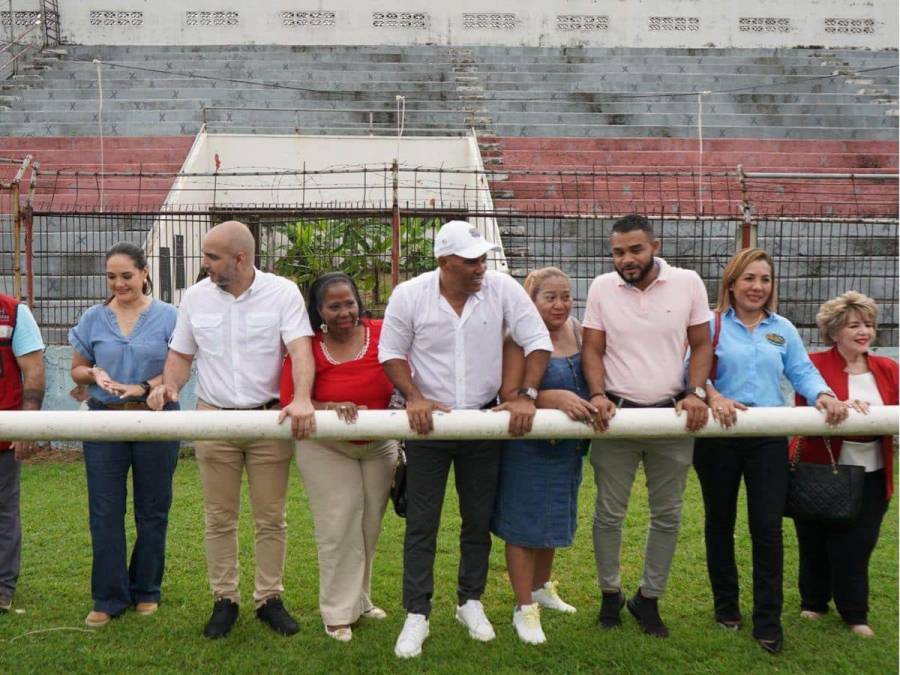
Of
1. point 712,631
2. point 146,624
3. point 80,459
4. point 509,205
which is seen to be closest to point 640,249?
point 712,631

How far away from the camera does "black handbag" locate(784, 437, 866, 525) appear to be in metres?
3.95

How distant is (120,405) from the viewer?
4.18m

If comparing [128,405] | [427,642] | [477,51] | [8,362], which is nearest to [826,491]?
[427,642]

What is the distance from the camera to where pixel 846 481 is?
3951 mm

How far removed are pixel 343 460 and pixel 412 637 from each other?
780mm

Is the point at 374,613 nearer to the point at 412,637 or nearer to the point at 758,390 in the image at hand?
the point at 412,637

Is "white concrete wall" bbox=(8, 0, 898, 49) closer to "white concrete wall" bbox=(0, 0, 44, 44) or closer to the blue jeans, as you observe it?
"white concrete wall" bbox=(0, 0, 44, 44)

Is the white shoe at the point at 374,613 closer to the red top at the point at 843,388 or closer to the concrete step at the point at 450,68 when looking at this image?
the red top at the point at 843,388

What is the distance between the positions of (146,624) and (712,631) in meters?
2.54

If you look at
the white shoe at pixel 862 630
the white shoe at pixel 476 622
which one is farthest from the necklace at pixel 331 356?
the white shoe at pixel 862 630

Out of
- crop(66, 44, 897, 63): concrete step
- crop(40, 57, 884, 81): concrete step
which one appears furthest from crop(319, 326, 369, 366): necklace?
crop(66, 44, 897, 63): concrete step

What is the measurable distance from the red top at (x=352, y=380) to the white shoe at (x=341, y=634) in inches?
38.5

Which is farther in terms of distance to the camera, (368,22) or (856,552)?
(368,22)

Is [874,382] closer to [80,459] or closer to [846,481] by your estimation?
[846,481]
